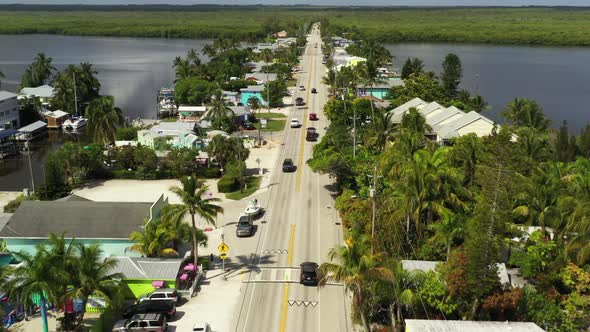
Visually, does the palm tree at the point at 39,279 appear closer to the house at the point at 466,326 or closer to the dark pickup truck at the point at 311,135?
the house at the point at 466,326

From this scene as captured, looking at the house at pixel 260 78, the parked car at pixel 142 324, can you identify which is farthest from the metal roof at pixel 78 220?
the house at pixel 260 78

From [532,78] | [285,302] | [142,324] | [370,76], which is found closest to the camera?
[142,324]

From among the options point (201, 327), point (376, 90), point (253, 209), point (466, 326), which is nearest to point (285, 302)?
point (201, 327)

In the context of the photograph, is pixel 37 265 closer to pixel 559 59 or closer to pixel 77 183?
pixel 77 183

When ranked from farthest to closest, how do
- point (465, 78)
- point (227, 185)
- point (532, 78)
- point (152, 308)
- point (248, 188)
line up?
point (532, 78) < point (465, 78) < point (248, 188) < point (227, 185) < point (152, 308)

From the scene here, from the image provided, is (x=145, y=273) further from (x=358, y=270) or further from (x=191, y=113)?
(x=191, y=113)

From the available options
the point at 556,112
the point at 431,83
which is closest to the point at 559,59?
the point at 556,112

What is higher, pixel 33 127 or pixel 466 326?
pixel 466 326
